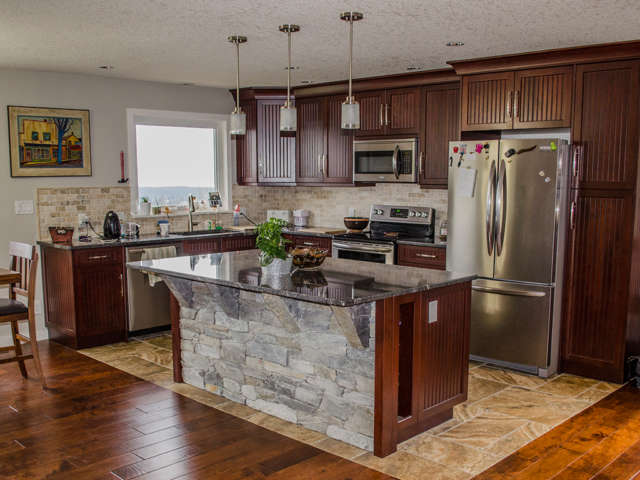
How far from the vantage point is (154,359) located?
488 cm

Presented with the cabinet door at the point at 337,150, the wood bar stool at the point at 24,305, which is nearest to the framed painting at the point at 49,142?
the wood bar stool at the point at 24,305

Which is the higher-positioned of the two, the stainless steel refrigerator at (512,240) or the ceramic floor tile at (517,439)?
the stainless steel refrigerator at (512,240)

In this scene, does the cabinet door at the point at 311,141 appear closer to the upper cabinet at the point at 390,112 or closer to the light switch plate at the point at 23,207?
the upper cabinet at the point at 390,112

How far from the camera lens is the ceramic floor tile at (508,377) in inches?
169

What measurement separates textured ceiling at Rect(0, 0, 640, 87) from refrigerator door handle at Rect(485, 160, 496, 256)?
909 mm

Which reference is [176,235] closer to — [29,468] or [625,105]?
[29,468]

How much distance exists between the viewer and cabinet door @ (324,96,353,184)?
6.11 meters

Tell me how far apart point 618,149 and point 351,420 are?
269 centimetres

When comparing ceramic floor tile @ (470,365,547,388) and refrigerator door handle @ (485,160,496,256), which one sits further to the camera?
refrigerator door handle @ (485,160,496,256)

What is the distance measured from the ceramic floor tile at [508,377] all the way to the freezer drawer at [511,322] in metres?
0.09

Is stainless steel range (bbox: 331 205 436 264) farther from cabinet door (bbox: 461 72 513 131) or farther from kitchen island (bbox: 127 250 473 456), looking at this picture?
kitchen island (bbox: 127 250 473 456)

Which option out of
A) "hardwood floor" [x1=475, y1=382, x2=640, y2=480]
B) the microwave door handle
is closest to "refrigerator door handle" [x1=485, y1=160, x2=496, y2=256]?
the microwave door handle

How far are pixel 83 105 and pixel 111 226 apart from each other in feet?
3.90

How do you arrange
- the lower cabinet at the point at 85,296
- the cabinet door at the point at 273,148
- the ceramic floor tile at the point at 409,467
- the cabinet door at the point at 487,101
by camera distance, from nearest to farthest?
the ceramic floor tile at the point at 409,467
the cabinet door at the point at 487,101
the lower cabinet at the point at 85,296
the cabinet door at the point at 273,148
